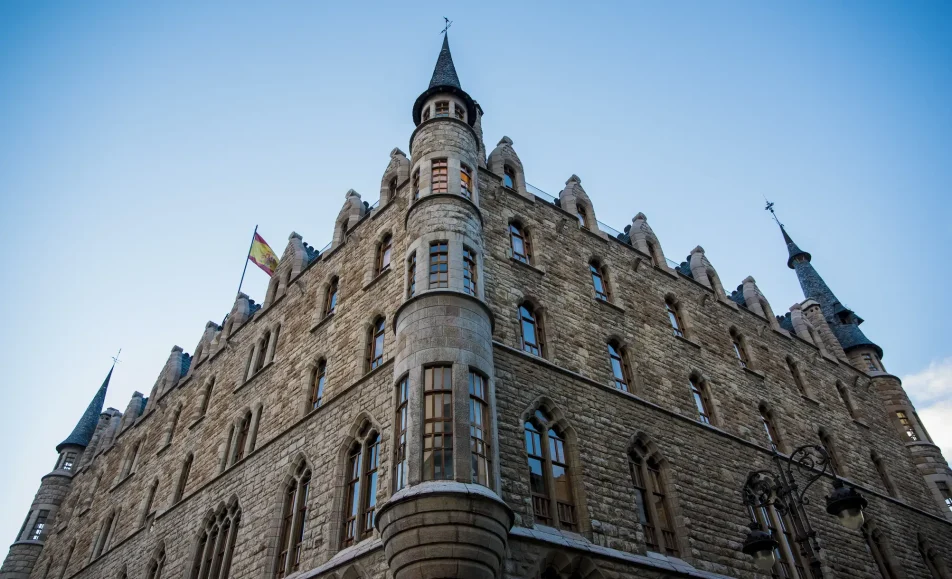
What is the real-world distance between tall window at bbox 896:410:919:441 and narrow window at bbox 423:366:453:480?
2031 cm

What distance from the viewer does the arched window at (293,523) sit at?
41.8ft

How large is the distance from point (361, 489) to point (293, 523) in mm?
2185

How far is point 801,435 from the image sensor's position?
1877 cm

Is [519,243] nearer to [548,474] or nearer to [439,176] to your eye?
[439,176]

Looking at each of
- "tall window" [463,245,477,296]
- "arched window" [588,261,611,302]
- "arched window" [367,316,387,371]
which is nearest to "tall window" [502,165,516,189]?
"arched window" [588,261,611,302]

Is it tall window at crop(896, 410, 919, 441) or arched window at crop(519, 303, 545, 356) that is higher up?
tall window at crop(896, 410, 919, 441)

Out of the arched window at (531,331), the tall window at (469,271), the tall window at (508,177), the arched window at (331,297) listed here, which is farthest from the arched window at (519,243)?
the arched window at (331,297)

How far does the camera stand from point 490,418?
11.0m

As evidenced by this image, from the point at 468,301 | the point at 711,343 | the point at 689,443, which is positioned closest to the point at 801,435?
the point at 711,343

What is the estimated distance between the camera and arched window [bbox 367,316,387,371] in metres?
14.1

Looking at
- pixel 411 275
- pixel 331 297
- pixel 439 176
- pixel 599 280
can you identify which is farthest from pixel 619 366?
pixel 331 297

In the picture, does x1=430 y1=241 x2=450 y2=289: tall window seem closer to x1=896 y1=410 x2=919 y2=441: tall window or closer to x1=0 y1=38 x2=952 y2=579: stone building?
x1=0 y1=38 x2=952 y2=579: stone building

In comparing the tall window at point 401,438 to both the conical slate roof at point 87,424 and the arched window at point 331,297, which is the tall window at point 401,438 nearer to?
the arched window at point 331,297

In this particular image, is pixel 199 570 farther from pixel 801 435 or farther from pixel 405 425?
pixel 801 435
